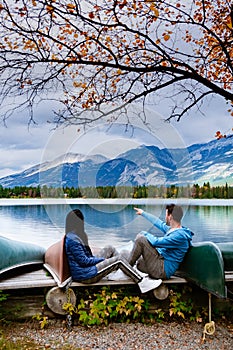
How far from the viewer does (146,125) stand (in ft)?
16.8

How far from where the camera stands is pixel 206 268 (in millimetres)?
4172

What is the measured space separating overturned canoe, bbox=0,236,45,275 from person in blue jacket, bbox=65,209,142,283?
663 mm

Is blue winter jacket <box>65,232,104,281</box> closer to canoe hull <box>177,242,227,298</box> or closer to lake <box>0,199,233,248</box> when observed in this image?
lake <box>0,199,233,248</box>

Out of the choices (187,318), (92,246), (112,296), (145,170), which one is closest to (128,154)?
(145,170)

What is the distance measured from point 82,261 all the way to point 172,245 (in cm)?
94

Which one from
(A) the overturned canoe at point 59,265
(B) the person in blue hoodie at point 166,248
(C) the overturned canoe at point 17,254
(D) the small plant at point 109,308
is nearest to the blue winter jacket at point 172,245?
(B) the person in blue hoodie at point 166,248

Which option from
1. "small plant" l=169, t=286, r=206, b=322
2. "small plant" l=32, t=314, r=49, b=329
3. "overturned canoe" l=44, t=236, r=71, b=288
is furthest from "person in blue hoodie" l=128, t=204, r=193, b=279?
"small plant" l=32, t=314, r=49, b=329

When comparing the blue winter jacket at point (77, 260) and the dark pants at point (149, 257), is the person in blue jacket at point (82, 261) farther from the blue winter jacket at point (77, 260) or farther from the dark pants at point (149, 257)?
the dark pants at point (149, 257)

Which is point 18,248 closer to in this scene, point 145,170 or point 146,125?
point 145,170

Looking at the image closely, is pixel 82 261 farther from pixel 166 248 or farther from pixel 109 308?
pixel 166 248

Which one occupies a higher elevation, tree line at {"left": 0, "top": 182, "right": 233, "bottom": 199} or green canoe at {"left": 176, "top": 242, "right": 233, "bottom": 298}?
tree line at {"left": 0, "top": 182, "right": 233, "bottom": 199}

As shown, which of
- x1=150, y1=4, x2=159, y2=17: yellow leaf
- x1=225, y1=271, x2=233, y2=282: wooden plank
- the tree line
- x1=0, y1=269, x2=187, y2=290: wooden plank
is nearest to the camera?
x1=0, y1=269, x2=187, y2=290: wooden plank

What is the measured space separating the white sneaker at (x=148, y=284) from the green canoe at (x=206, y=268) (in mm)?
322

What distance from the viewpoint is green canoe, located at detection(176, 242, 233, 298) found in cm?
412
